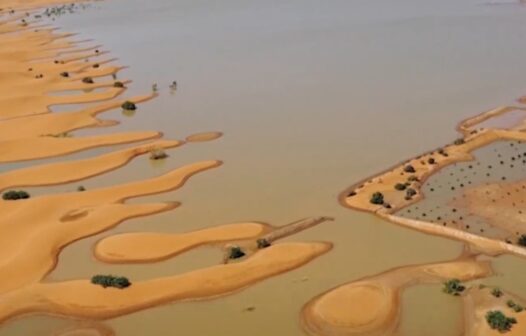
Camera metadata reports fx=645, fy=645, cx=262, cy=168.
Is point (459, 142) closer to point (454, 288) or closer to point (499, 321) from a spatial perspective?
point (454, 288)

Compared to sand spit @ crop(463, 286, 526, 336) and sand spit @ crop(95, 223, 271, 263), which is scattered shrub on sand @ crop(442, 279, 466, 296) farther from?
sand spit @ crop(95, 223, 271, 263)

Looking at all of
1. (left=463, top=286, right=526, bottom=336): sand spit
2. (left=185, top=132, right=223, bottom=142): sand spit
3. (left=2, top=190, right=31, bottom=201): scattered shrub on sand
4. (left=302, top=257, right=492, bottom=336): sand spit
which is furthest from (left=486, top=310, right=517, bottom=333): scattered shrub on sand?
(left=2, top=190, right=31, bottom=201): scattered shrub on sand

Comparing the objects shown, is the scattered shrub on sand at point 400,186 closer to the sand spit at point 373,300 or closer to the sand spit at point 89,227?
the sand spit at point 89,227

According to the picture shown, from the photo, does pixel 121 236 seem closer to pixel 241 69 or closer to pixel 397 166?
pixel 397 166

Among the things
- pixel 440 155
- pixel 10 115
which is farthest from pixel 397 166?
pixel 10 115

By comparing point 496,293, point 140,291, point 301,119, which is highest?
point 301,119

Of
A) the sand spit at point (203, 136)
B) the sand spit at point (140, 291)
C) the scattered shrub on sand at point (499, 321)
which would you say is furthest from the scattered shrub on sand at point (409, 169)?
the sand spit at point (203, 136)

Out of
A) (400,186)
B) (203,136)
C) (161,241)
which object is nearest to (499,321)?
(400,186)
